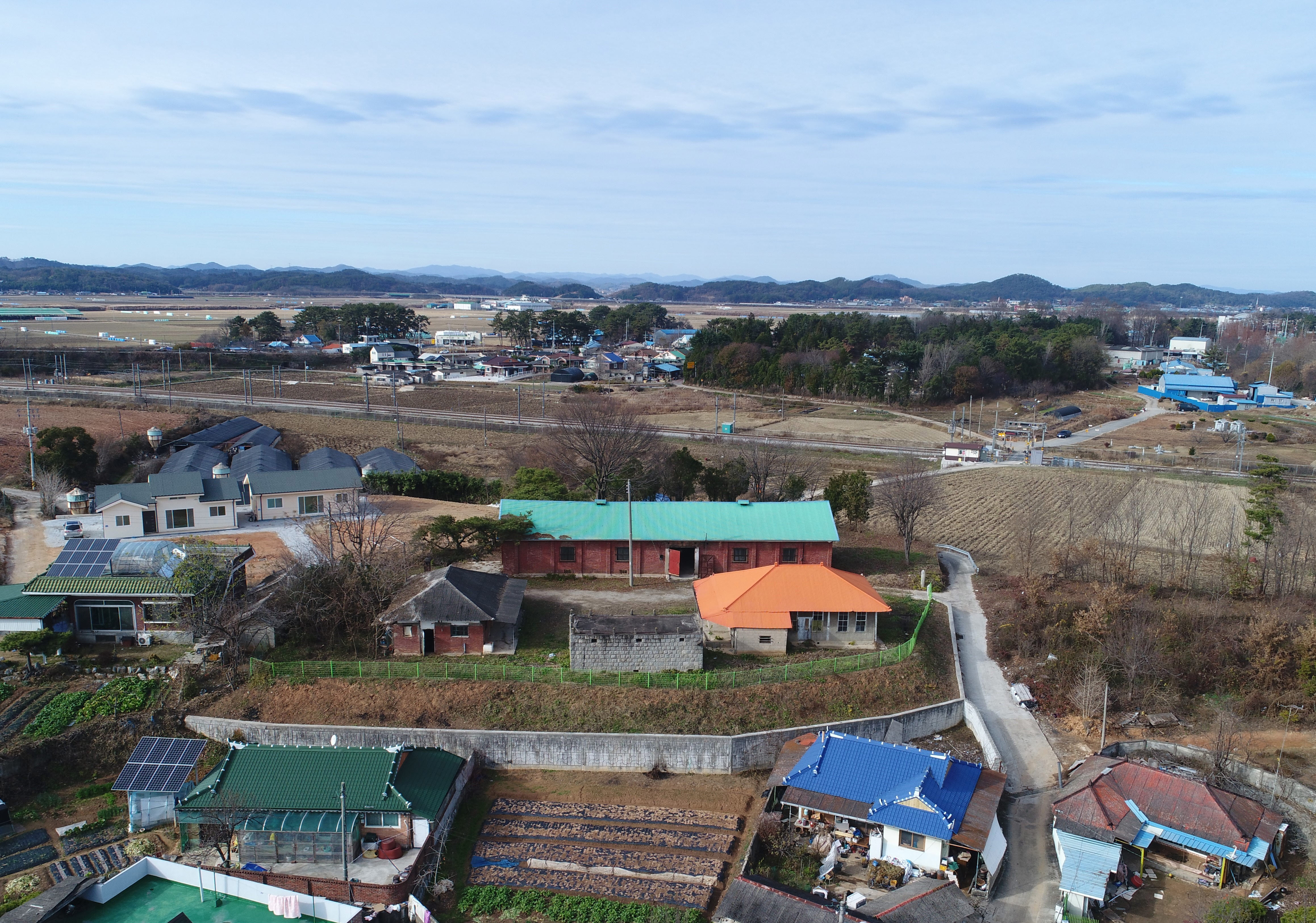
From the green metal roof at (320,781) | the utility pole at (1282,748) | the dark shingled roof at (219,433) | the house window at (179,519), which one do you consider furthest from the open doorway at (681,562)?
the dark shingled roof at (219,433)

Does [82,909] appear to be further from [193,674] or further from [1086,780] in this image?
[1086,780]

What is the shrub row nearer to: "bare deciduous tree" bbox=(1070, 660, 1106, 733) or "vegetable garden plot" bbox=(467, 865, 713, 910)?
"vegetable garden plot" bbox=(467, 865, 713, 910)

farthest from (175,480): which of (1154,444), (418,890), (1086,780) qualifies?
(1154,444)

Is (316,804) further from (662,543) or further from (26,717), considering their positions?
(662,543)

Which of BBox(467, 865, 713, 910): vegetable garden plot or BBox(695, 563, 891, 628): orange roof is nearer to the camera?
BBox(467, 865, 713, 910): vegetable garden plot

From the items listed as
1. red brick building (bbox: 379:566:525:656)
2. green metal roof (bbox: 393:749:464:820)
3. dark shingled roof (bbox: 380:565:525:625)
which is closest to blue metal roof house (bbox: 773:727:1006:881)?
green metal roof (bbox: 393:749:464:820)

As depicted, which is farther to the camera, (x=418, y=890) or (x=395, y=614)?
(x=395, y=614)
